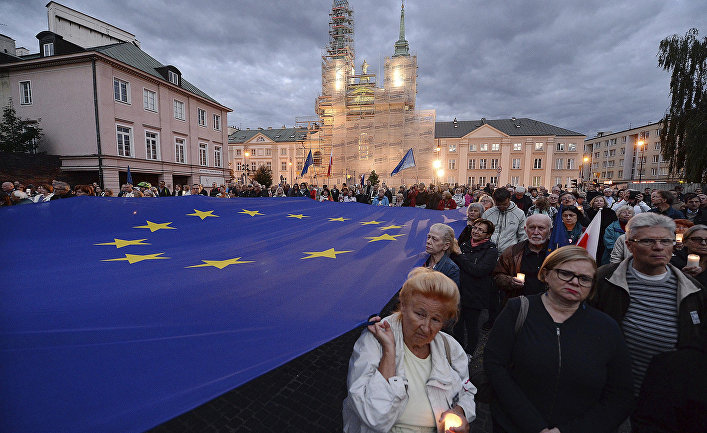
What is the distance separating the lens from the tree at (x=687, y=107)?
1806 cm

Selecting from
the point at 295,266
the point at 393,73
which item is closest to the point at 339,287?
the point at 295,266

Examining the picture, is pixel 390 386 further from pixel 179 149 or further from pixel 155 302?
pixel 179 149

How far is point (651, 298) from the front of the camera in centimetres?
206

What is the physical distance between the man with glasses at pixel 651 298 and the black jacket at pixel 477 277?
147 centimetres

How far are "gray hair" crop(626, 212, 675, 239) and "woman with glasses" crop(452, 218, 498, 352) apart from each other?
5.06 ft

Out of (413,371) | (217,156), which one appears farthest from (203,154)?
(413,371)

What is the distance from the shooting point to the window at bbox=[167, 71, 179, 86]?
27256 mm

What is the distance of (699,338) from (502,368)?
1.25 m

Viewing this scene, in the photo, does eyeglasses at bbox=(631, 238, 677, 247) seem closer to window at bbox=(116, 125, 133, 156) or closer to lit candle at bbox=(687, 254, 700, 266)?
lit candle at bbox=(687, 254, 700, 266)

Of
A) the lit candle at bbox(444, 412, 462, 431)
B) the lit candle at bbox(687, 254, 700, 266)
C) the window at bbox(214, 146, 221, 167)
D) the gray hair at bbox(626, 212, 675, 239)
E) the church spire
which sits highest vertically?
the church spire

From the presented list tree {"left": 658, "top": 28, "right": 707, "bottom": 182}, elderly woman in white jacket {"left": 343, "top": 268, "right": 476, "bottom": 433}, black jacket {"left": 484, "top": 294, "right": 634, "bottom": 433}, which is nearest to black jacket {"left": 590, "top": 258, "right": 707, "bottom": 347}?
black jacket {"left": 484, "top": 294, "right": 634, "bottom": 433}

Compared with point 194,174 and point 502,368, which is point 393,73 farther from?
point 502,368

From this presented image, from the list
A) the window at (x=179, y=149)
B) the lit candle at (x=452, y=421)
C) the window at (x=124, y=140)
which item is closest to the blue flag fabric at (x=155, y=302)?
the lit candle at (x=452, y=421)

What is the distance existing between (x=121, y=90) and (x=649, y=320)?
31.0 meters
